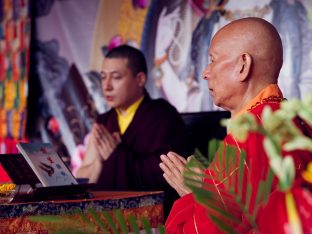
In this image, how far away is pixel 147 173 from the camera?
388 centimetres

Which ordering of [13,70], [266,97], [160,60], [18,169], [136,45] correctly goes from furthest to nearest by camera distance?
[13,70] < [136,45] < [160,60] < [18,169] < [266,97]

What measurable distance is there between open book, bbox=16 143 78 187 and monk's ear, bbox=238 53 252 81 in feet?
2.65

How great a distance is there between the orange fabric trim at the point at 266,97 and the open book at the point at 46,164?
777 mm

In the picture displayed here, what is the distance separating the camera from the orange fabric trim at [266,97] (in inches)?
90.6

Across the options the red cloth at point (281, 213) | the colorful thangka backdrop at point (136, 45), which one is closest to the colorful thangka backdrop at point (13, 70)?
the colorful thangka backdrop at point (136, 45)

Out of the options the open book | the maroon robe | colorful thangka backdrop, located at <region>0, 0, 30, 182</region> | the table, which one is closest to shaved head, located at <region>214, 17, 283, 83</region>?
the table

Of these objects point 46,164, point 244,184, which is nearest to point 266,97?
point 244,184

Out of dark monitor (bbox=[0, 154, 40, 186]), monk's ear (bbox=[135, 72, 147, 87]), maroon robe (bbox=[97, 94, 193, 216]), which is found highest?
monk's ear (bbox=[135, 72, 147, 87])

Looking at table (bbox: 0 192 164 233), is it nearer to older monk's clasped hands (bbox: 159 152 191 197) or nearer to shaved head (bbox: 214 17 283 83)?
older monk's clasped hands (bbox: 159 152 191 197)

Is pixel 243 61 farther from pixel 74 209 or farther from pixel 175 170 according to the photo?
pixel 74 209

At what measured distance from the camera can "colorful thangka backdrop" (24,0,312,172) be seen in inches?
161

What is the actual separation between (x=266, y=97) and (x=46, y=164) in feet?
2.92

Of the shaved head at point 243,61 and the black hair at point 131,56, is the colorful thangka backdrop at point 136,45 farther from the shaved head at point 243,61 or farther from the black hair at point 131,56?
the shaved head at point 243,61

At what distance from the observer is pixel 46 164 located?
2.66 metres
